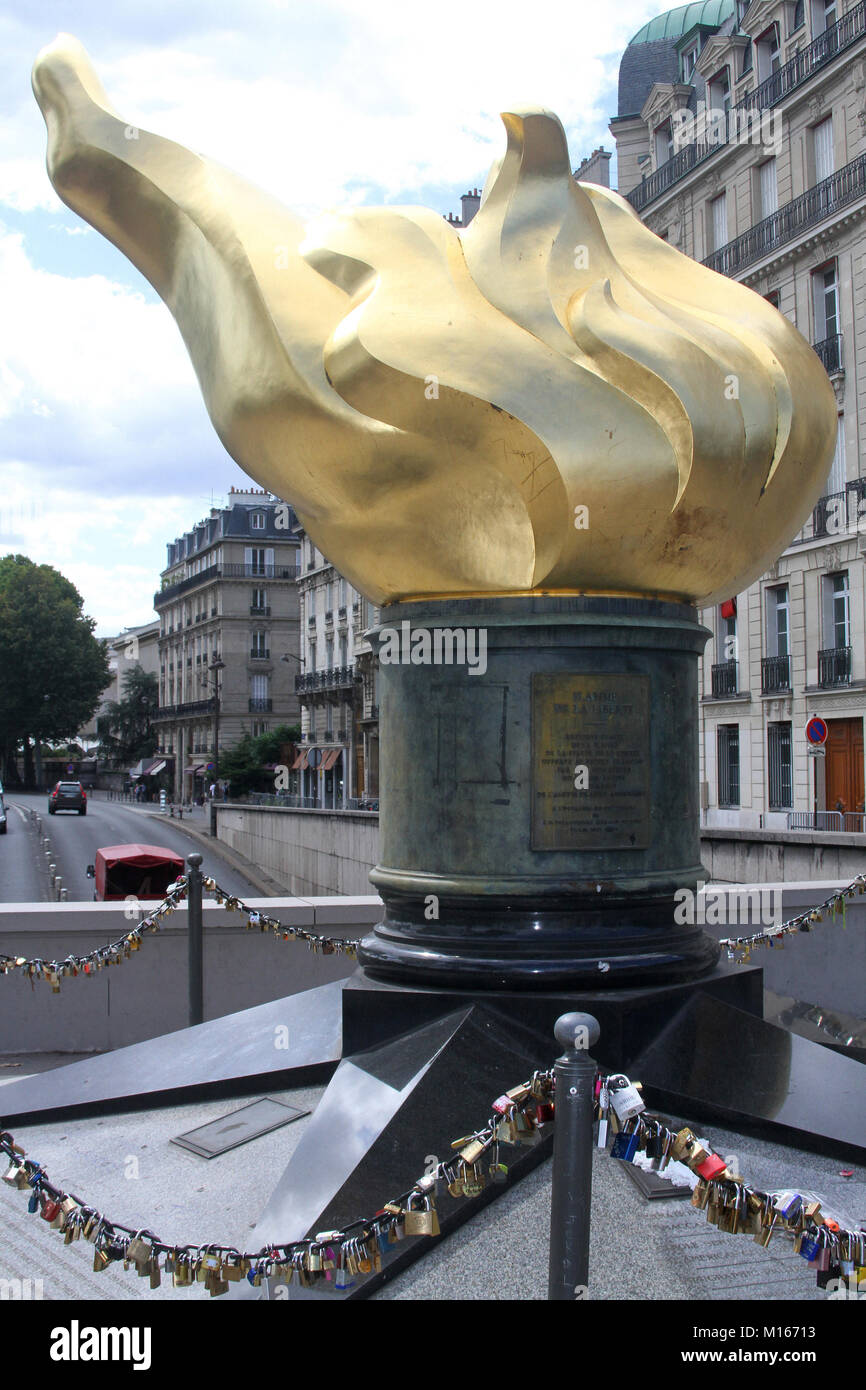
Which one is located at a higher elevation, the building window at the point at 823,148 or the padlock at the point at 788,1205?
the building window at the point at 823,148

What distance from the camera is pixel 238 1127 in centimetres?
502

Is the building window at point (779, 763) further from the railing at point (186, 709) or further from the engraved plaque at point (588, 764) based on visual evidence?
the railing at point (186, 709)

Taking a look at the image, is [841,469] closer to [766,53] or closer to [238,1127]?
[766,53]

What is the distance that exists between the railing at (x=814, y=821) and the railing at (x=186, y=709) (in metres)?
55.9

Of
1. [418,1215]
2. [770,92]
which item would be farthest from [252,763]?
[418,1215]

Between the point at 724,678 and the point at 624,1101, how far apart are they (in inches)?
1129

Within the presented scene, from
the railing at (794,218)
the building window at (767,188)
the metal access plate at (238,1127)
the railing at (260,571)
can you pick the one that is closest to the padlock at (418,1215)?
the metal access plate at (238,1127)

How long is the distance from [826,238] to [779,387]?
25.2m

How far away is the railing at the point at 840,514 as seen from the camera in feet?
86.3

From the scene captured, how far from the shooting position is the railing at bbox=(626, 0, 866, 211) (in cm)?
2683

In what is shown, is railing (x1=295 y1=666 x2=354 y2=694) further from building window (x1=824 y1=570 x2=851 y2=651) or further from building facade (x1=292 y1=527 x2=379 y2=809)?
building window (x1=824 y1=570 x2=851 y2=651)

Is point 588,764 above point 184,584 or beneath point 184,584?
beneath

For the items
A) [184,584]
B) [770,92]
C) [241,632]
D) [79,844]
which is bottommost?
[79,844]

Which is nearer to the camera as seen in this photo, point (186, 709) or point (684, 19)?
point (684, 19)
